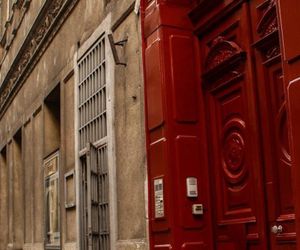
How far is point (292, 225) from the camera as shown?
4.54 m

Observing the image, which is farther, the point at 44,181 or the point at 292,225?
the point at 44,181

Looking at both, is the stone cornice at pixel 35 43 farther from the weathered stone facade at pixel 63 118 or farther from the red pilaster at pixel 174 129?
the red pilaster at pixel 174 129

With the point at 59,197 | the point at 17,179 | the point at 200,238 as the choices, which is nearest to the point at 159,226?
the point at 200,238

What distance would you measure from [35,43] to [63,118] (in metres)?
2.78

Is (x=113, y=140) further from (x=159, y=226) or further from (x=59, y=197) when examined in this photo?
(x=59, y=197)

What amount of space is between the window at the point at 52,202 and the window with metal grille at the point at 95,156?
1.74 meters

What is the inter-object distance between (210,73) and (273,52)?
87 cm

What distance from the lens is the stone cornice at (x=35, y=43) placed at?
9469 millimetres

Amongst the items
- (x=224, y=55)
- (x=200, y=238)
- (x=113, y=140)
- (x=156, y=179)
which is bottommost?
(x=200, y=238)

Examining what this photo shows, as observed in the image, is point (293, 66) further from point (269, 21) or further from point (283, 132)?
point (269, 21)

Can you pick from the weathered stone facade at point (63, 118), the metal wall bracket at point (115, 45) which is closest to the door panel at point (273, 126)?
the weathered stone facade at point (63, 118)

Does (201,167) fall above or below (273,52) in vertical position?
below

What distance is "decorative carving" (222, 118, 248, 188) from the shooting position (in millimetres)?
5242

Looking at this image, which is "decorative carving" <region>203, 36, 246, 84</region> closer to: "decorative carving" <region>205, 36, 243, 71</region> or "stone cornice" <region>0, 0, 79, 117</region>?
"decorative carving" <region>205, 36, 243, 71</region>
